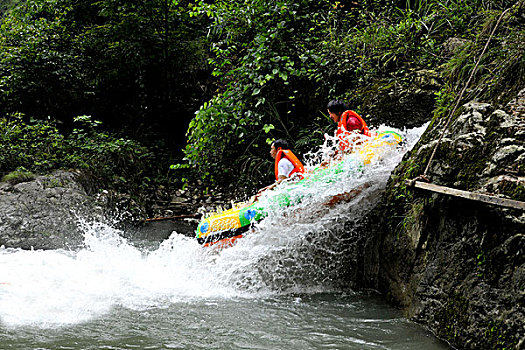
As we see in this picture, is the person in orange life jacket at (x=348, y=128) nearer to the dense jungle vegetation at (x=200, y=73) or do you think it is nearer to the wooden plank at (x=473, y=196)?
the dense jungle vegetation at (x=200, y=73)

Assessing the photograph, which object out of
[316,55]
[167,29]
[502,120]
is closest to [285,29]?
[316,55]

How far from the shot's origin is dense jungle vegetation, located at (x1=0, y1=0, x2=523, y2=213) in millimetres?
7391

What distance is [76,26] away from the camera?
1180 centimetres

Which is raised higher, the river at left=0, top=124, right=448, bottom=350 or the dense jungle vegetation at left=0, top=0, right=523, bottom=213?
the dense jungle vegetation at left=0, top=0, right=523, bottom=213

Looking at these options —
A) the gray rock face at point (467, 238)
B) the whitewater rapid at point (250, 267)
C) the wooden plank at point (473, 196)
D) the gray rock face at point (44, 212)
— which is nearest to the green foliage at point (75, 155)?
the gray rock face at point (44, 212)

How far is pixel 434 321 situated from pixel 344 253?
5.64 feet

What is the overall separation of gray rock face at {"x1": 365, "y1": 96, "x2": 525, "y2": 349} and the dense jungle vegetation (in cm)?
78

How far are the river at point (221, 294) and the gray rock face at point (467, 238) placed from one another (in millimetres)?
315

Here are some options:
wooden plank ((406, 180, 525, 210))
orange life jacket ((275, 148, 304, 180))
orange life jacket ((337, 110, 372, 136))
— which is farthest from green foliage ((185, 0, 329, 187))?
wooden plank ((406, 180, 525, 210))

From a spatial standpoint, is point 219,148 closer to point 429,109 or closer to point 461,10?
point 429,109

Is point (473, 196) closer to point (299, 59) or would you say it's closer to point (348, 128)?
point (348, 128)

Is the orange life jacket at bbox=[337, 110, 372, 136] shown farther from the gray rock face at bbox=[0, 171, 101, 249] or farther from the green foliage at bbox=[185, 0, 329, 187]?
the gray rock face at bbox=[0, 171, 101, 249]

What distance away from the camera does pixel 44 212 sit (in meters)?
7.57

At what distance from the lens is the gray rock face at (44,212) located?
7129 millimetres
